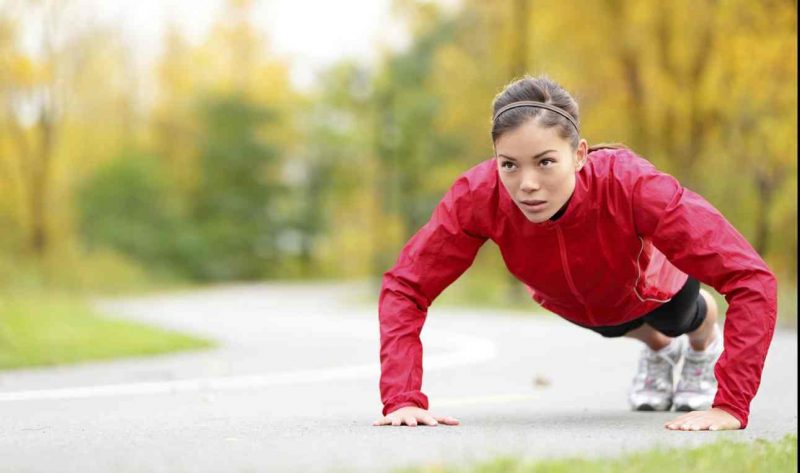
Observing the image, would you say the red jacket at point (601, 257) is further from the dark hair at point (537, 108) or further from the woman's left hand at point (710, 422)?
the dark hair at point (537, 108)

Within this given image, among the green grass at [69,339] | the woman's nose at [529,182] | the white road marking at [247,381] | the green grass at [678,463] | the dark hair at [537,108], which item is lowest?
the green grass at [69,339]

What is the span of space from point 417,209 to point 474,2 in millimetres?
10450

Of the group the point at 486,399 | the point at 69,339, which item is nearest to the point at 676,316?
the point at 486,399

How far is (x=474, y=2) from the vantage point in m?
32.8

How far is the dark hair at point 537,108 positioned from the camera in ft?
14.2

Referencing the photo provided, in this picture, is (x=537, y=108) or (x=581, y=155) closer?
(x=537, y=108)

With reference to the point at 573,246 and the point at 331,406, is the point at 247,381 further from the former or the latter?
the point at 573,246

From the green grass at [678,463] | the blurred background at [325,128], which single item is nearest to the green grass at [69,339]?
the blurred background at [325,128]

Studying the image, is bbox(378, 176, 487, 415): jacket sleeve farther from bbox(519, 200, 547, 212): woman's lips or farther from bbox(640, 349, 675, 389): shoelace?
bbox(640, 349, 675, 389): shoelace

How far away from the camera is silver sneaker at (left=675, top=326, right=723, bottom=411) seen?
561 centimetres

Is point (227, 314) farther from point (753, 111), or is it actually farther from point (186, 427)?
point (186, 427)

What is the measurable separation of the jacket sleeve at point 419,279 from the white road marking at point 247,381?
9.01 ft

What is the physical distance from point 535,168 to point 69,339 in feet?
25.7

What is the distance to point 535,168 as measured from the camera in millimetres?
4332
